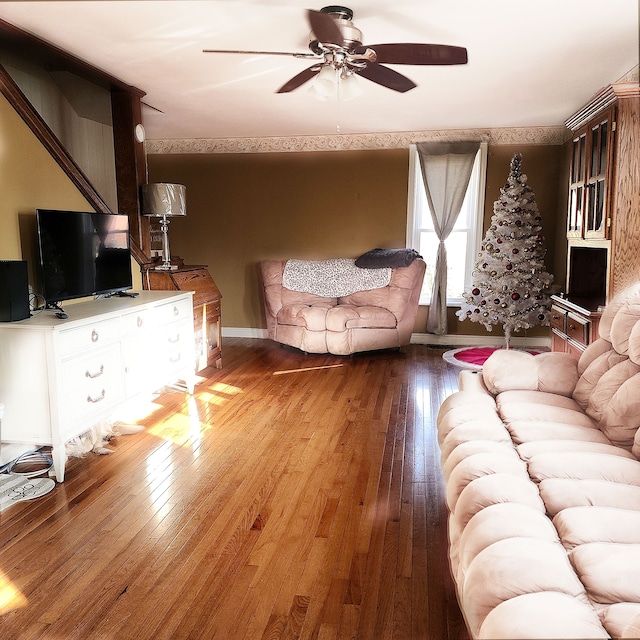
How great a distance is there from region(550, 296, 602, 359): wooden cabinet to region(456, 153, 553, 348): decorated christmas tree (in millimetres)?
1127

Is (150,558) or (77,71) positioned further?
(77,71)

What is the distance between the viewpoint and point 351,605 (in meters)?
2.01

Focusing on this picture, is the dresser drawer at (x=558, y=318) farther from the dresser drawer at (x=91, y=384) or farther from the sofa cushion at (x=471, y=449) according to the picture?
the dresser drawer at (x=91, y=384)

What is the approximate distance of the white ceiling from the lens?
115 inches

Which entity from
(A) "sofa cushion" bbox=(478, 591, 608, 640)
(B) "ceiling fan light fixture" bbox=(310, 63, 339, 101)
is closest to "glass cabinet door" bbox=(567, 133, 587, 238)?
(B) "ceiling fan light fixture" bbox=(310, 63, 339, 101)

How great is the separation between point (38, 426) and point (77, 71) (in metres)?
2.56

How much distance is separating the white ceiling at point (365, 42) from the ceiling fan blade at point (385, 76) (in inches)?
8.6

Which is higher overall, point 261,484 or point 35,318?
point 35,318

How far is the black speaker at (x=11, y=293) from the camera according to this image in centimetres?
292

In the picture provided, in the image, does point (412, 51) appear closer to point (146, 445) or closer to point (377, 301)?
point (146, 445)

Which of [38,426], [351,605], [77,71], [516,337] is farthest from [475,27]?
[516,337]

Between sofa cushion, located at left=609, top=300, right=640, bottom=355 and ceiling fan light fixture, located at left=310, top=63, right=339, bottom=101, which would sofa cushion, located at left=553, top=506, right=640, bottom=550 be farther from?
ceiling fan light fixture, located at left=310, top=63, right=339, bottom=101

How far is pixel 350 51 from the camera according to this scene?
3.02 meters

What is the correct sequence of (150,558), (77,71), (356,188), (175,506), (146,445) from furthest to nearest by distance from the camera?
(356,188), (77,71), (146,445), (175,506), (150,558)
